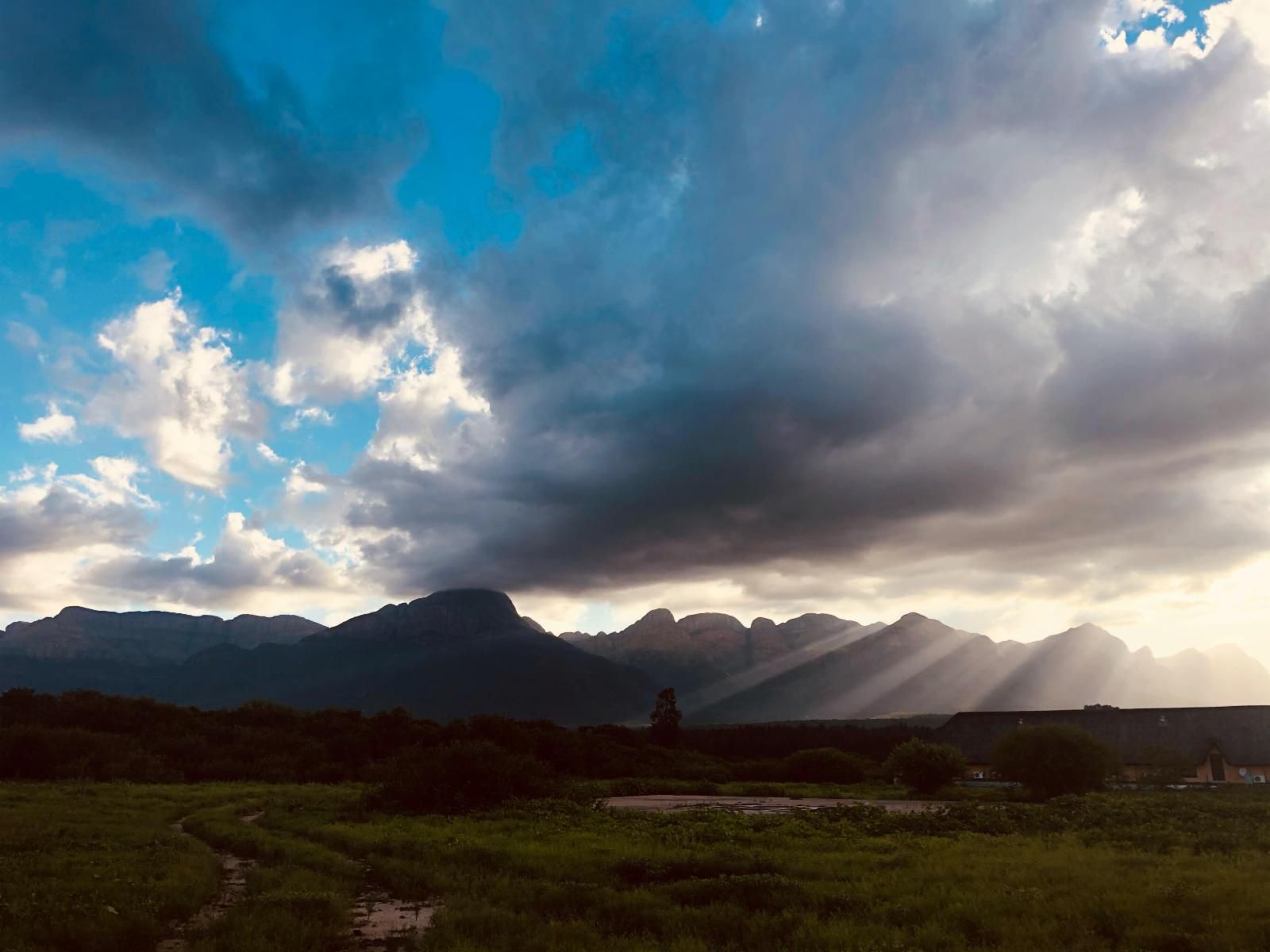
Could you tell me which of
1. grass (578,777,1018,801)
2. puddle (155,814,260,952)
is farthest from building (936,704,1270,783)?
puddle (155,814,260,952)

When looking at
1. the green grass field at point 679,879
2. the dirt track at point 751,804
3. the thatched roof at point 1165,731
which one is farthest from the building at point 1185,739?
the green grass field at point 679,879

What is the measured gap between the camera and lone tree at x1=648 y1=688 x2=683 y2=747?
103125mm

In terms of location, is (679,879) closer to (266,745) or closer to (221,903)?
(221,903)

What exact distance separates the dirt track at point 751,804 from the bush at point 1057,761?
205 inches

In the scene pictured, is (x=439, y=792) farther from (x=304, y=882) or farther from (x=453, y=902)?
(x=453, y=902)

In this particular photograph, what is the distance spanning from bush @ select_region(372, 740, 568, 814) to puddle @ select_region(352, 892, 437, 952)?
1791 cm

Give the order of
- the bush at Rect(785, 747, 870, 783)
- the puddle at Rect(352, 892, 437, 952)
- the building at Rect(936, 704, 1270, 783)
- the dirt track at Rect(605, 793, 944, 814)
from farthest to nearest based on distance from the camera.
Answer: the bush at Rect(785, 747, 870, 783), the building at Rect(936, 704, 1270, 783), the dirt track at Rect(605, 793, 944, 814), the puddle at Rect(352, 892, 437, 952)

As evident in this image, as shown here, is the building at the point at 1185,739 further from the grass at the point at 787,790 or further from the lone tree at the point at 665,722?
the lone tree at the point at 665,722

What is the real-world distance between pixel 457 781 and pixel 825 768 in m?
40.0

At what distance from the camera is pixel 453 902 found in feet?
54.5

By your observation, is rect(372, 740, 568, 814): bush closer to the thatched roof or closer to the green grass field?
the green grass field

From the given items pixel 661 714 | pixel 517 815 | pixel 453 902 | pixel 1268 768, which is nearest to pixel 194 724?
pixel 661 714

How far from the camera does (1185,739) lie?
2608 inches

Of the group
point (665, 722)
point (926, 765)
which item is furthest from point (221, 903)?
point (665, 722)
